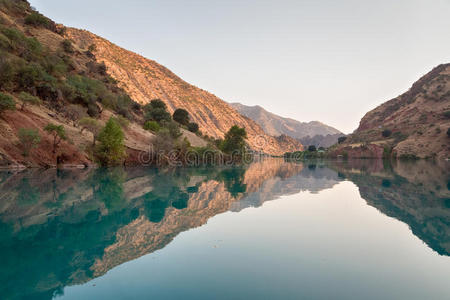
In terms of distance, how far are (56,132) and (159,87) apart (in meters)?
103

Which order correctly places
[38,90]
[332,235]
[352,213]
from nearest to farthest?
[332,235]
[352,213]
[38,90]

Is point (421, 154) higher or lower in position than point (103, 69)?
lower

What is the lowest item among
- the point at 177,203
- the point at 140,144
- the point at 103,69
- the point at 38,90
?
the point at 177,203

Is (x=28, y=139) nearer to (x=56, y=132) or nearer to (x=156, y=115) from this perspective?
(x=56, y=132)

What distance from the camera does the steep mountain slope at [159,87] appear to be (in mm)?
111562

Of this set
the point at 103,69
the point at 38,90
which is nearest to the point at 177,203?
the point at 38,90

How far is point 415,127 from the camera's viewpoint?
110 m

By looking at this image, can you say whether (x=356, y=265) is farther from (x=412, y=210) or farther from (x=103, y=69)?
(x=103, y=69)

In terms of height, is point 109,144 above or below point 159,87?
below

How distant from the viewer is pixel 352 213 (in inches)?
531

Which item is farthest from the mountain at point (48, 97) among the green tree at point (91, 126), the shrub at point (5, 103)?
the green tree at point (91, 126)

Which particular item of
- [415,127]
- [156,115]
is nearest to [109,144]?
[156,115]

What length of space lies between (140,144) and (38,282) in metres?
48.1

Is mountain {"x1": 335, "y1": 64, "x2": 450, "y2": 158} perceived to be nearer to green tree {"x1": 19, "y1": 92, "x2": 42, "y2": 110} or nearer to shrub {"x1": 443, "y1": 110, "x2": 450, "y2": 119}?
shrub {"x1": 443, "y1": 110, "x2": 450, "y2": 119}
